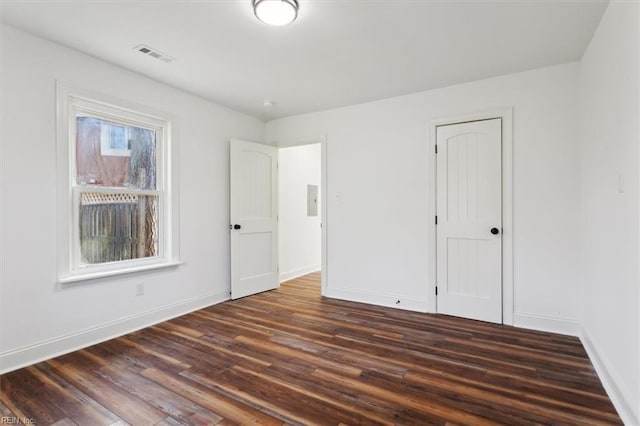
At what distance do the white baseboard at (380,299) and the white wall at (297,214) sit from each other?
54.2 inches

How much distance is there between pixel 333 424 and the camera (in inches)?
68.1

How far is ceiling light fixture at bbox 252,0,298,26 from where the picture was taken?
6.63 ft

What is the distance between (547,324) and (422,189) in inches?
70.6

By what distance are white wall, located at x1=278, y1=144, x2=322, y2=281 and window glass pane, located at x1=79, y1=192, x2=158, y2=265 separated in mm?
2137

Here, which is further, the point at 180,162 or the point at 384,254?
the point at 384,254

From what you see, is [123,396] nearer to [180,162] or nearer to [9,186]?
[9,186]

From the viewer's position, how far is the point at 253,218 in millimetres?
4488

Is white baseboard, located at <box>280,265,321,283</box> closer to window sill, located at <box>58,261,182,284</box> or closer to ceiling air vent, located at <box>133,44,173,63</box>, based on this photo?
window sill, located at <box>58,261,182,284</box>

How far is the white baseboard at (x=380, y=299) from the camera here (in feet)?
12.2

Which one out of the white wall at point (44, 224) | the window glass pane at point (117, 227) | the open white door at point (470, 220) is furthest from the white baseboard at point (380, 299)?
the window glass pane at point (117, 227)

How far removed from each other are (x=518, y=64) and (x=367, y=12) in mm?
1737

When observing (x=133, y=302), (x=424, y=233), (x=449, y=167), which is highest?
(x=449, y=167)

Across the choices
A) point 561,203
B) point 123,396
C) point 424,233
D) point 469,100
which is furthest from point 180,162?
point 561,203

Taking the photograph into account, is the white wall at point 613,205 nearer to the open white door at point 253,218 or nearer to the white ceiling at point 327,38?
the white ceiling at point 327,38
